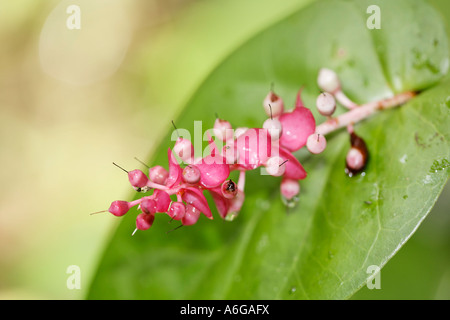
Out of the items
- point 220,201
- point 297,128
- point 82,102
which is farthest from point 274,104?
point 82,102

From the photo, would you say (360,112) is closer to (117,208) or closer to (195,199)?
(195,199)

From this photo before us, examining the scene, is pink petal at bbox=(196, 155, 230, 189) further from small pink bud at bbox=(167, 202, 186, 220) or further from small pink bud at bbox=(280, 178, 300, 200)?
small pink bud at bbox=(280, 178, 300, 200)

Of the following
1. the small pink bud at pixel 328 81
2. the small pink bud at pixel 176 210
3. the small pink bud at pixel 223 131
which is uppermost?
the small pink bud at pixel 328 81

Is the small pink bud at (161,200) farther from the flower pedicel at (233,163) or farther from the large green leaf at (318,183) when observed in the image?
the large green leaf at (318,183)

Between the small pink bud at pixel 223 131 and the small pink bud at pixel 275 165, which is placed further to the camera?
the small pink bud at pixel 223 131

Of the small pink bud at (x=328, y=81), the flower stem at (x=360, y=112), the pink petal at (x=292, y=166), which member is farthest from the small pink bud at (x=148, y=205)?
the small pink bud at (x=328, y=81)
